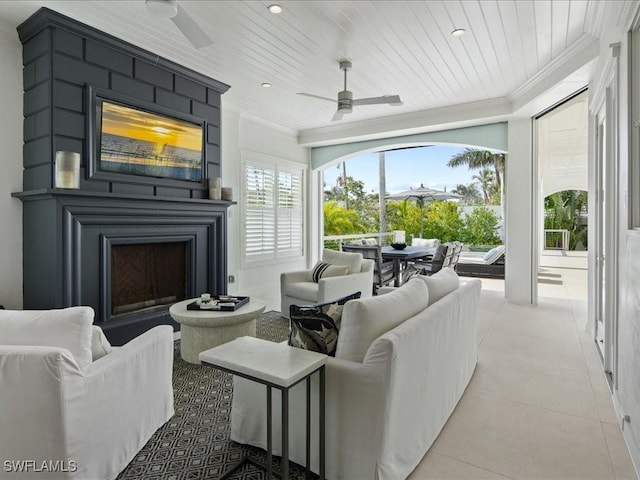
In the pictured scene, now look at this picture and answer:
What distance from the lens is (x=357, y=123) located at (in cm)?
625

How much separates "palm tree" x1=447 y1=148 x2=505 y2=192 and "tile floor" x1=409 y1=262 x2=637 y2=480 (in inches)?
404

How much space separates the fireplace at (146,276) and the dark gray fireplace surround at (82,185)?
15 centimetres

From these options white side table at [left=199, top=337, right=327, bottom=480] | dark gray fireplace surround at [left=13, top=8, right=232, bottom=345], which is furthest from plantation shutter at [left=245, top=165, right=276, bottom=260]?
white side table at [left=199, top=337, right=327, bottom=480]

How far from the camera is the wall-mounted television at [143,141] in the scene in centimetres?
336

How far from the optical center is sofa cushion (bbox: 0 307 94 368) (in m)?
1.59

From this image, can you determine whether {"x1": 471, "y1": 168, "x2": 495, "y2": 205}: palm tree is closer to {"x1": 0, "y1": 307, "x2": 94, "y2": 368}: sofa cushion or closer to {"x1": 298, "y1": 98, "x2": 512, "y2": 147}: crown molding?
{"x1": 298, "y1": 98, "x2": 512, "y2": 147}: crown molding

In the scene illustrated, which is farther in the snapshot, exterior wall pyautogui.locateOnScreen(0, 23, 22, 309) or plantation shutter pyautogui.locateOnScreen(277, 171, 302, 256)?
plantation shutter pyautogui.locateOnScreen(277, 171, 302, 256)

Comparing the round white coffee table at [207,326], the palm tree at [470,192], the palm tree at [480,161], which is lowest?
the round white coffee table at [207,326]

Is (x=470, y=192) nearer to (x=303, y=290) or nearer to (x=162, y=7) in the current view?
(x=303, y=290)

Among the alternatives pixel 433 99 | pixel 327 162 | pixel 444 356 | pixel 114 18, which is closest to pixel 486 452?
pixel 444 356

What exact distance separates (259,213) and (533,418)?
15.0 ft

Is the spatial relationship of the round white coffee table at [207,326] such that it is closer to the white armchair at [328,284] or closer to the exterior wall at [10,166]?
the white armchair at [328,284]

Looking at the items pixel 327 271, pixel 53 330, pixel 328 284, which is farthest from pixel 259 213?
pixel 53 330

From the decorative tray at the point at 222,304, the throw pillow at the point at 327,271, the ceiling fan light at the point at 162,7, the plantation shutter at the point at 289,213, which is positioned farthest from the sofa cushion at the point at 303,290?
the ceiling fan light at the point at 162,7
